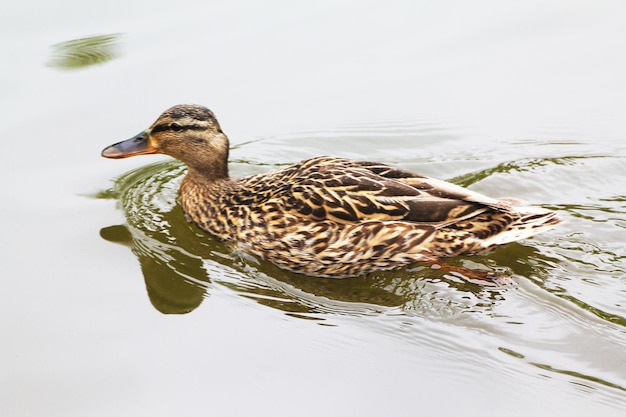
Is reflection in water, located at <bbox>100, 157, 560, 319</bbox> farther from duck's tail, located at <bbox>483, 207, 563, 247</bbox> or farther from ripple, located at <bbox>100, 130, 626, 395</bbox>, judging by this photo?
duck's tail, located at <bbox>483, 207, 563, 247</bbox>

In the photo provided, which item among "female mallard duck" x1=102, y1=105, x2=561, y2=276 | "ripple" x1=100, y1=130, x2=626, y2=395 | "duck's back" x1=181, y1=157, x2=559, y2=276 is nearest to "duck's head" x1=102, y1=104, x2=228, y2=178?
"ripple" x1=100, y1=130, x2=626, y2=395

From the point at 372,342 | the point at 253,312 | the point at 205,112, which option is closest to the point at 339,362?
the point at 372,342

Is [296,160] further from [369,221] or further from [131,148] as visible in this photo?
[369,221]

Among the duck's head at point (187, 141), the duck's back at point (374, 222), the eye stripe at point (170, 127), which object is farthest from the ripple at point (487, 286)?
the eye stripe at point (170, 127)

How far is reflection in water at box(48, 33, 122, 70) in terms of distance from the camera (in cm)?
1111

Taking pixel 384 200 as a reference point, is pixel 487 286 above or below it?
below

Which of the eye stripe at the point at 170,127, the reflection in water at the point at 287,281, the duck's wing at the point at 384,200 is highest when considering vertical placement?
the eye stripe at the point at 170,127

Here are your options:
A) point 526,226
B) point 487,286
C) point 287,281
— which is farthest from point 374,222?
point 526,226

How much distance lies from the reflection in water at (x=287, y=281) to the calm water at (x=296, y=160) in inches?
0.9

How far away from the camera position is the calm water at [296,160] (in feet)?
22.1

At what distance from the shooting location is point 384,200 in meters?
7.96

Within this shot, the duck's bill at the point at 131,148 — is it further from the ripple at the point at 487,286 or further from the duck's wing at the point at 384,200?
the duck's wing at the point at 384,200

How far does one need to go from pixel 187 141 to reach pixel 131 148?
0.49 m

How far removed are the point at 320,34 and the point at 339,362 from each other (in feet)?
18.4
